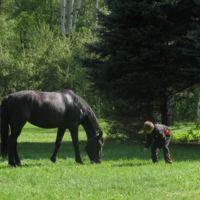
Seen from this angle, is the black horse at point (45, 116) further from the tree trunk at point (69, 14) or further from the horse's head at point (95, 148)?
the tree trunk at point (69, 14)

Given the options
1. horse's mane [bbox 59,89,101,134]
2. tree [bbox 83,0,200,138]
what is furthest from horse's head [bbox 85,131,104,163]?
tree [bbox 83,0,200,138]

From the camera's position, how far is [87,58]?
1548cm

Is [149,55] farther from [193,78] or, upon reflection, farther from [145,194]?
[145,194]

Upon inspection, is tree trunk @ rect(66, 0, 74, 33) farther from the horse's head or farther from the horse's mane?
the horse's head

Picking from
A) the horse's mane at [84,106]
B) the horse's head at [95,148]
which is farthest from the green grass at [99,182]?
the horse's mane at [84,106]

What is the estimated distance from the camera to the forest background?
13.8m

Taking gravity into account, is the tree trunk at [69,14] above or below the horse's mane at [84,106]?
above

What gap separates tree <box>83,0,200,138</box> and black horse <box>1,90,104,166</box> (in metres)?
4.18

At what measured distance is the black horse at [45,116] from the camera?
27.8 feet

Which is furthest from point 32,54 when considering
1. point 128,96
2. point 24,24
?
point 128,96

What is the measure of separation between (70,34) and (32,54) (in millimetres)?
4266

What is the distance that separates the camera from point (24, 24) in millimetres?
43250

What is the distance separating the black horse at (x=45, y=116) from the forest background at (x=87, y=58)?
4.25 meters

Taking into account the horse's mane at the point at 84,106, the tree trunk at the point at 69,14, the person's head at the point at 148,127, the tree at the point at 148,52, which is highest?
the tree trunk at the point at 69,14
